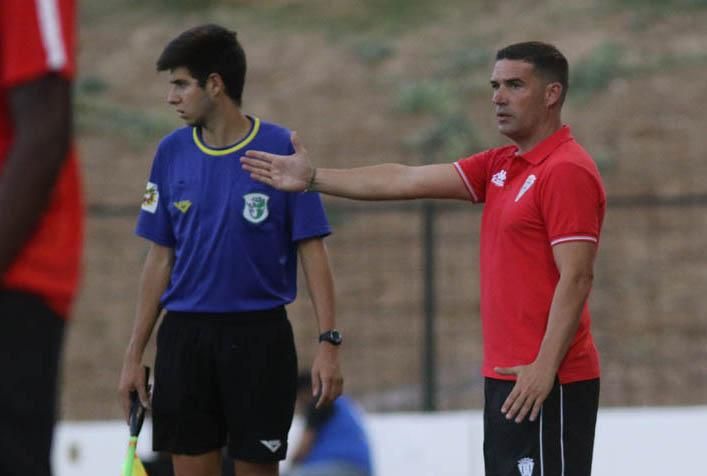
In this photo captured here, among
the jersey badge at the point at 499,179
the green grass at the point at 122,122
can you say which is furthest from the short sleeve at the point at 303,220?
the green grass at the point at 122,122

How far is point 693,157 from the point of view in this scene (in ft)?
66.5

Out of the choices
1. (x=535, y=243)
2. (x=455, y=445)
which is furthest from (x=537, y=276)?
(x=455, y=445)

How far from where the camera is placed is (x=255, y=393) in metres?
5.37

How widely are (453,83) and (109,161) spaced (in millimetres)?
5818

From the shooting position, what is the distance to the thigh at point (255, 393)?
17.6 ft

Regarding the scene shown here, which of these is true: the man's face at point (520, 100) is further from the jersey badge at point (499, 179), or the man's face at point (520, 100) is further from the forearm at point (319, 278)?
the forearm at point (319, 278)

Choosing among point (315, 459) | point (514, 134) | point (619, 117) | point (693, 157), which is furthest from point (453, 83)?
point (514, 134)

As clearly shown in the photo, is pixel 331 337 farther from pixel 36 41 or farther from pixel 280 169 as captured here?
pixel 36 41

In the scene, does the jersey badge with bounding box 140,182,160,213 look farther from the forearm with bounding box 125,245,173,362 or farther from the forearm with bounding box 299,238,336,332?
the forearm with bounding box 299,238,336,332

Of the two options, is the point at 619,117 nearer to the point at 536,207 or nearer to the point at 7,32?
the point at 536,207

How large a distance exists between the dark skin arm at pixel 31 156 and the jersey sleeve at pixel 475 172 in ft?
Result: 8.23

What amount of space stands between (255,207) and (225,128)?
1.08 feet

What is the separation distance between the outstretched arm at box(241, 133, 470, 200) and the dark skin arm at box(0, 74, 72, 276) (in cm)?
225

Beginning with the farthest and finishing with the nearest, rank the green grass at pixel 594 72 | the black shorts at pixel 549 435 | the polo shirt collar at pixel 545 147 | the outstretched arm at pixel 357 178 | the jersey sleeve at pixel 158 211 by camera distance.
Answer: the green grass at pixel 594 72
the jersey sleeve at pixel 158 211
the outstretched arm at pixel 357 178
the polo shirt collar at pixel 545 147
the black shorts at pixel 549 435
